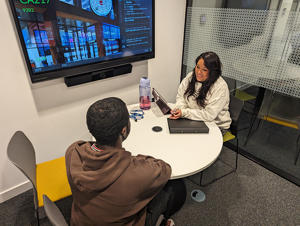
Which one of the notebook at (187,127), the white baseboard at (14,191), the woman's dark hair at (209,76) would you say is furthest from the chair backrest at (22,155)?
the woman's dark hair at (209,76)

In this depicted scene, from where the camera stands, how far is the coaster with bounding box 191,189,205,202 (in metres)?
1.87

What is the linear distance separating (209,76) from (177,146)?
73 centimetres

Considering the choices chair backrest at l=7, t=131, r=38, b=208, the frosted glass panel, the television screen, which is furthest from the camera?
the frosted glass panel

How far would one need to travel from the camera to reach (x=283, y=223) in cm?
167

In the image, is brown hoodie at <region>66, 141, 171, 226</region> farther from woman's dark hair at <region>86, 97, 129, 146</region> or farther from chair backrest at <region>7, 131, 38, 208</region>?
chair backrest at <region>7, 131, 38, 208</region>

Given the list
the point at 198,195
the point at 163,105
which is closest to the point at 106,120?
the point at 163,105

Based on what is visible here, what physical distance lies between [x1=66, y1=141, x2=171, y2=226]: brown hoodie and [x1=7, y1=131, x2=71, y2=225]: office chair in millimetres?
404

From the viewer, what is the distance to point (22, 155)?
1.30 metres

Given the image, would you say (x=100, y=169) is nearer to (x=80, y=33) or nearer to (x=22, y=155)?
(x=22, y=155)

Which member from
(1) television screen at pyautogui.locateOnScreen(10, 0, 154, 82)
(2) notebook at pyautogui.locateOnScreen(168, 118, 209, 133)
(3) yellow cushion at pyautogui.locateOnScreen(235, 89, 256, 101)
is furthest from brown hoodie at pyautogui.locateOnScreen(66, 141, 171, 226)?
(3) yellow cushion at pyautogui.locateOnScreen(235, 89, 256, 101)

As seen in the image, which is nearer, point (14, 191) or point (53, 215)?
point (53, 215)

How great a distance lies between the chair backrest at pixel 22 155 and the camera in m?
1.17

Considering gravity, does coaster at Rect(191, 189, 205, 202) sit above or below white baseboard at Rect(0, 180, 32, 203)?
below

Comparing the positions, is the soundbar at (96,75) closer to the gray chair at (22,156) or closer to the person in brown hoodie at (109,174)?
the gray chair at (22,156)
